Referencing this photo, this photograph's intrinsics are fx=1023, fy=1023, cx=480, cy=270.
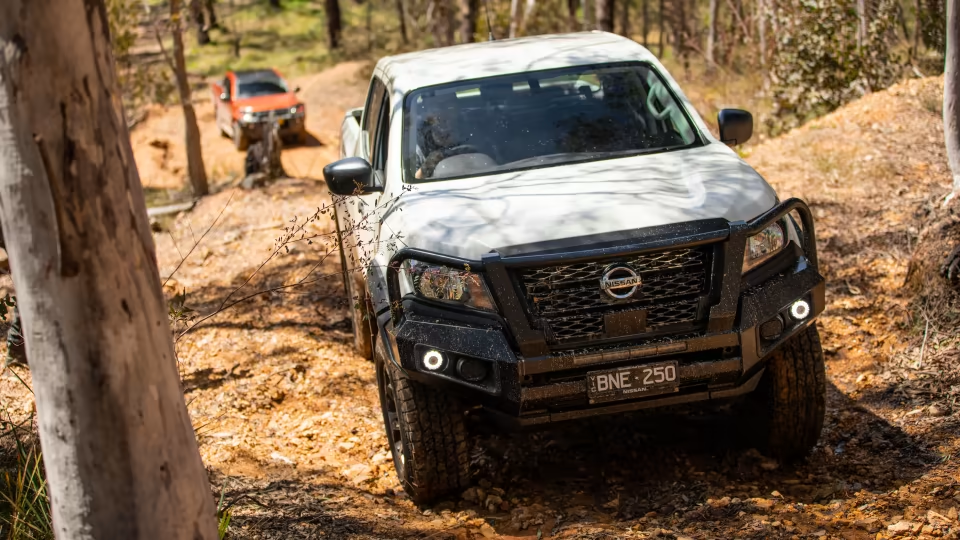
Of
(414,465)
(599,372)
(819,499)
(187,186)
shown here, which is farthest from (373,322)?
(187,186)

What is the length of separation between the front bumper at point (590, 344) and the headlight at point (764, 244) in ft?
0.15

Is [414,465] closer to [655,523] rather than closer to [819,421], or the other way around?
[655,523]

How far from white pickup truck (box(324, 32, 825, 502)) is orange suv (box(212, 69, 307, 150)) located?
18024mm

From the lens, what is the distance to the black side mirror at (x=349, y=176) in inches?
202

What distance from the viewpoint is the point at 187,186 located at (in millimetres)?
19953

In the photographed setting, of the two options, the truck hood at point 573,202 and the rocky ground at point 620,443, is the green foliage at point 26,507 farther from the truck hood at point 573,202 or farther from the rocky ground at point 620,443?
the truck hood at point 573,202

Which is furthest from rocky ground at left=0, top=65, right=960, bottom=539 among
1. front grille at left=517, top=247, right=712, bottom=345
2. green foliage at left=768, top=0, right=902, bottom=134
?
green foliage at left=768, top=0, right=902, bottom=134

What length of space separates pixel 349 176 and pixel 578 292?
1568 mm

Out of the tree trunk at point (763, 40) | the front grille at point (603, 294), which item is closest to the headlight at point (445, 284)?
the front grille at point (603, 294)

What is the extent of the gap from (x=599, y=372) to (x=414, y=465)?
0.94 metres

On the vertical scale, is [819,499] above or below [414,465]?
below

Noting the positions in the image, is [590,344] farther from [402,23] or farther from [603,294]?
[402,23]

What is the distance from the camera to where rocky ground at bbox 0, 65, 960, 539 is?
434 centimetres

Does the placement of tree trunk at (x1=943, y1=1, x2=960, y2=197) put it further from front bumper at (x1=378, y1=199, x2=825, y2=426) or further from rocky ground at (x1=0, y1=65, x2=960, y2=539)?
front bumper at (x1=378, y1=199, x2=825, y2=426)
